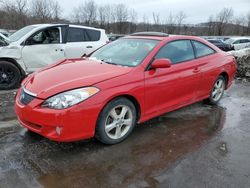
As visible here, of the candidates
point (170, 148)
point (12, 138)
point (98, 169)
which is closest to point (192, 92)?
point (170, 148)

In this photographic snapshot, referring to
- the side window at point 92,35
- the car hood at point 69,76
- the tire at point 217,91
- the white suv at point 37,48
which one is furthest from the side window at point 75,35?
the tire at point 217,91

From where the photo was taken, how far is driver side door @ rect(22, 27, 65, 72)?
7.39 metres

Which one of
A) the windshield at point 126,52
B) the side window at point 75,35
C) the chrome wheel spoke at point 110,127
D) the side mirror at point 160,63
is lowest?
the chrome wheel spoke at point 110,127

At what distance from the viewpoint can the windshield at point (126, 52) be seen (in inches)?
171

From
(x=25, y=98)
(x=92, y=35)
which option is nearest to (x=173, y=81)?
(x=25, y=98)

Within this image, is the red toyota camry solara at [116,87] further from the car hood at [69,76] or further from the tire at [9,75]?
the tire at [9,75]

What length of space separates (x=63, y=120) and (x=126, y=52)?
1.81 metres

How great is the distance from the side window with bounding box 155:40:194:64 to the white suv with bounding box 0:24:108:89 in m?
3.84

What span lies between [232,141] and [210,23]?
→ 63422 mm

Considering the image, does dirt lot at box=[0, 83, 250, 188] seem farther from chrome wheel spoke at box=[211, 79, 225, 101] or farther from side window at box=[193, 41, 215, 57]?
side window at box=[193, 41, 215, 57]

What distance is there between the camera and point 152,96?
423 centimetres

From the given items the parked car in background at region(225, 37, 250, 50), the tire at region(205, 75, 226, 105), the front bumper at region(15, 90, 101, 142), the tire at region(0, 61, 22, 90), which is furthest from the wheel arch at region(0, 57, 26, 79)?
the parked car in background at region(225, 37, 250, 50)

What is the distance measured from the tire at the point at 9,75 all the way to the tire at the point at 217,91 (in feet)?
15.4

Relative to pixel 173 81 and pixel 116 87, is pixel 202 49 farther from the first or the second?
pixel 116 87
